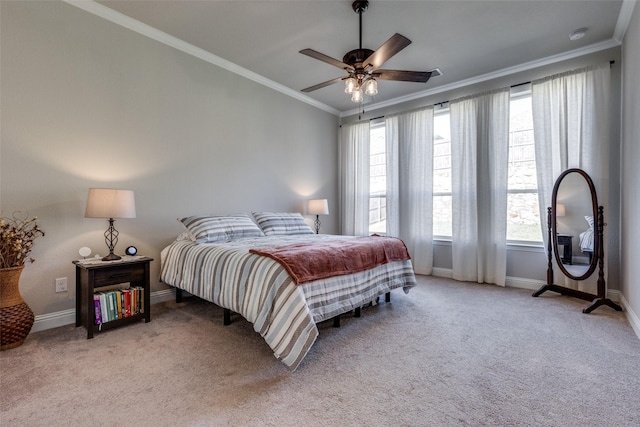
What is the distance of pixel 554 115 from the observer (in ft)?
11.8

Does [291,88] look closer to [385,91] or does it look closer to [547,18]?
[385,91]

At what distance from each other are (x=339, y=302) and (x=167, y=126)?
2682 millimetres

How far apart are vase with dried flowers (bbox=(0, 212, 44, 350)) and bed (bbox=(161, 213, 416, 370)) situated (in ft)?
3.56

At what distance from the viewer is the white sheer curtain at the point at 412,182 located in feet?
15.1

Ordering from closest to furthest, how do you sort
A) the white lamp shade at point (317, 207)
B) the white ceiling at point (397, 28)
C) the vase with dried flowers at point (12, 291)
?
the vase with dried flowers at point (12, 291)
the white ceiling at point (397, 28)
the white lamp shade at point (317, 207)

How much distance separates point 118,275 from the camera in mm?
2600

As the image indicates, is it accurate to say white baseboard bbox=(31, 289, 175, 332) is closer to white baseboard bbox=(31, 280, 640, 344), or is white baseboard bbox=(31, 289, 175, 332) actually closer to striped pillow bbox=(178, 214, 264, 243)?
white baseboard bbox=(31, 280, 640, 344)

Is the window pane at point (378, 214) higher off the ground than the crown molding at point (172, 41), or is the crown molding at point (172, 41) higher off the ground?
the crown molding at point (172, 41)

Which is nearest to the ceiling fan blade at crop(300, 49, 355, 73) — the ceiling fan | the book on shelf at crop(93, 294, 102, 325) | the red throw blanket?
the ceiling fan

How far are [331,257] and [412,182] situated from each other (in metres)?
2.84

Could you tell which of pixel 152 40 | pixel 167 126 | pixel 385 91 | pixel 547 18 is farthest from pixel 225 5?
pixel 547 18

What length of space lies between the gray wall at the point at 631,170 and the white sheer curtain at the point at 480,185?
1.10m

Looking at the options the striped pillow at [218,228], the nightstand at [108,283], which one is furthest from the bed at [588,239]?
the nightstand at [108,283]

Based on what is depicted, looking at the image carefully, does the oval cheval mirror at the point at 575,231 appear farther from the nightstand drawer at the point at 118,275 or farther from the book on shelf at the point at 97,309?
the book on shelf at the point at 97,309
